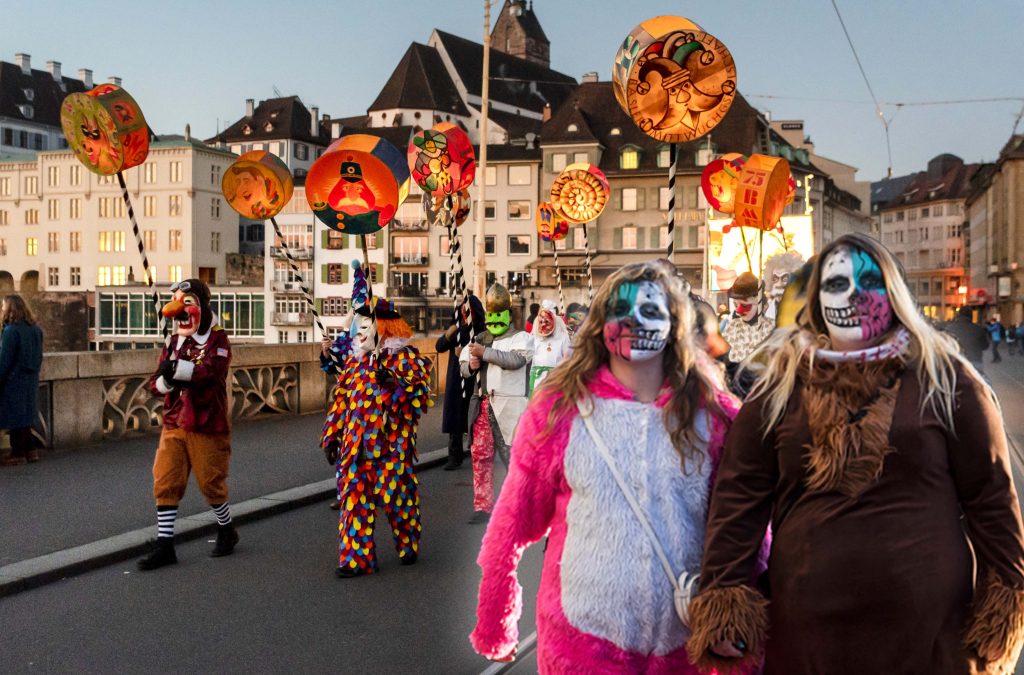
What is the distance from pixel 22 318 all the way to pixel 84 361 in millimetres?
1141

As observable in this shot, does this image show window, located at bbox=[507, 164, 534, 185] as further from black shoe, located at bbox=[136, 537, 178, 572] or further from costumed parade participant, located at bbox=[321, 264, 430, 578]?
black shoe, located at bbox=[136, 537, 178, 572]

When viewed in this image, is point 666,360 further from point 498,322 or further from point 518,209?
point 518,209

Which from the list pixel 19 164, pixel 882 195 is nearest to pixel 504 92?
pixel 19 164

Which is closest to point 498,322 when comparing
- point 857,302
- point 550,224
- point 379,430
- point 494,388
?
point 494,388

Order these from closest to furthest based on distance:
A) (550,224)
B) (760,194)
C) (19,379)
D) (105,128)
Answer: (19,379) < (105,128) < (760,194) < (550,224)

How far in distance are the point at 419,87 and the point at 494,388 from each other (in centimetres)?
8956

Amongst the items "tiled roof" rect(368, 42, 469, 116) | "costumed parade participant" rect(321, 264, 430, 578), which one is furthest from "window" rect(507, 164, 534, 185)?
"costumed parade participant" rect(321, 264, 430, 578)

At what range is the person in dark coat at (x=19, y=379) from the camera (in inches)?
438

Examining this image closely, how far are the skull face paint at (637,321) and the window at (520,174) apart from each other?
244ft

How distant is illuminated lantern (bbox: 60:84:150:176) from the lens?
466 inches

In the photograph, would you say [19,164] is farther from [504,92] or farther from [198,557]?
[198,557]

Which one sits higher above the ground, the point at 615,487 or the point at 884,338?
the point at 884,338

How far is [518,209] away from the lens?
77438 mm

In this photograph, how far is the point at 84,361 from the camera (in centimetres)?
1250
